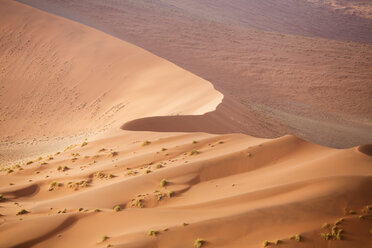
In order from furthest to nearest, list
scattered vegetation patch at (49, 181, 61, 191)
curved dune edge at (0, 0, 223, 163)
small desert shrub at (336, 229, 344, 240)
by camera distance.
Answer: curved dune edge at (0, 0, 223, 163)
scattered vegetation patch at (49, 181, 61, 191)
small desert shrub at (336, 229, 344, 240)

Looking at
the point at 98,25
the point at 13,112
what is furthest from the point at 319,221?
the point at 98,25

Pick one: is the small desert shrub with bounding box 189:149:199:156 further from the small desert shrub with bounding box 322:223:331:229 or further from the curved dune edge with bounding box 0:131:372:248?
the small desert shrub with bounding box 322:223:331:229

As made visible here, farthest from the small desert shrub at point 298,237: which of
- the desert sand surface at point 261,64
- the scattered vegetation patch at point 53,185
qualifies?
the desert sand surface at point 261,64

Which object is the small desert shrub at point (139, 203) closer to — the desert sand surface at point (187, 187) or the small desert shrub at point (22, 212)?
the desert sand surface at point (187, 187)

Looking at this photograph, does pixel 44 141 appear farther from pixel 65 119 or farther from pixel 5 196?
pixel 5 196

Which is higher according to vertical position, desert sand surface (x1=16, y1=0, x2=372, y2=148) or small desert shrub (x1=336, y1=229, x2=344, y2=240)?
desert sand surface (x1=16, y1=0, x2=372, y2=148)

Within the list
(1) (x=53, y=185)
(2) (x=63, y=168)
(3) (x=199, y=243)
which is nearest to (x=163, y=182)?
(3) (x=199, y=243)

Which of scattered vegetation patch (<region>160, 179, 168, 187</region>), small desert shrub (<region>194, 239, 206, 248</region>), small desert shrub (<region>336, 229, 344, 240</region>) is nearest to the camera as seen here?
small desert shrub (<region>336, 229, 344, 240</region>)

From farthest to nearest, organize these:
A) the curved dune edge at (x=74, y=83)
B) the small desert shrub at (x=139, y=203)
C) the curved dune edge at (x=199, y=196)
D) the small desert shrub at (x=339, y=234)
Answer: the curved dune edge at (x=74, y=83) → the small desert shrub at (x=139, y=203) → the curved dune edge at (x=199, y=196) → the small desert shrub at (x=339, y=234)

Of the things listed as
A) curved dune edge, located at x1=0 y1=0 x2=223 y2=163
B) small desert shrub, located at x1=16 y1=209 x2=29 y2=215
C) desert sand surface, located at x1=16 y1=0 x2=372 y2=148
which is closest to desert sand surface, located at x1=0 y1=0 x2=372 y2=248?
small desert shrub, located at x1=16 y1=209 x2=29 y2=215
